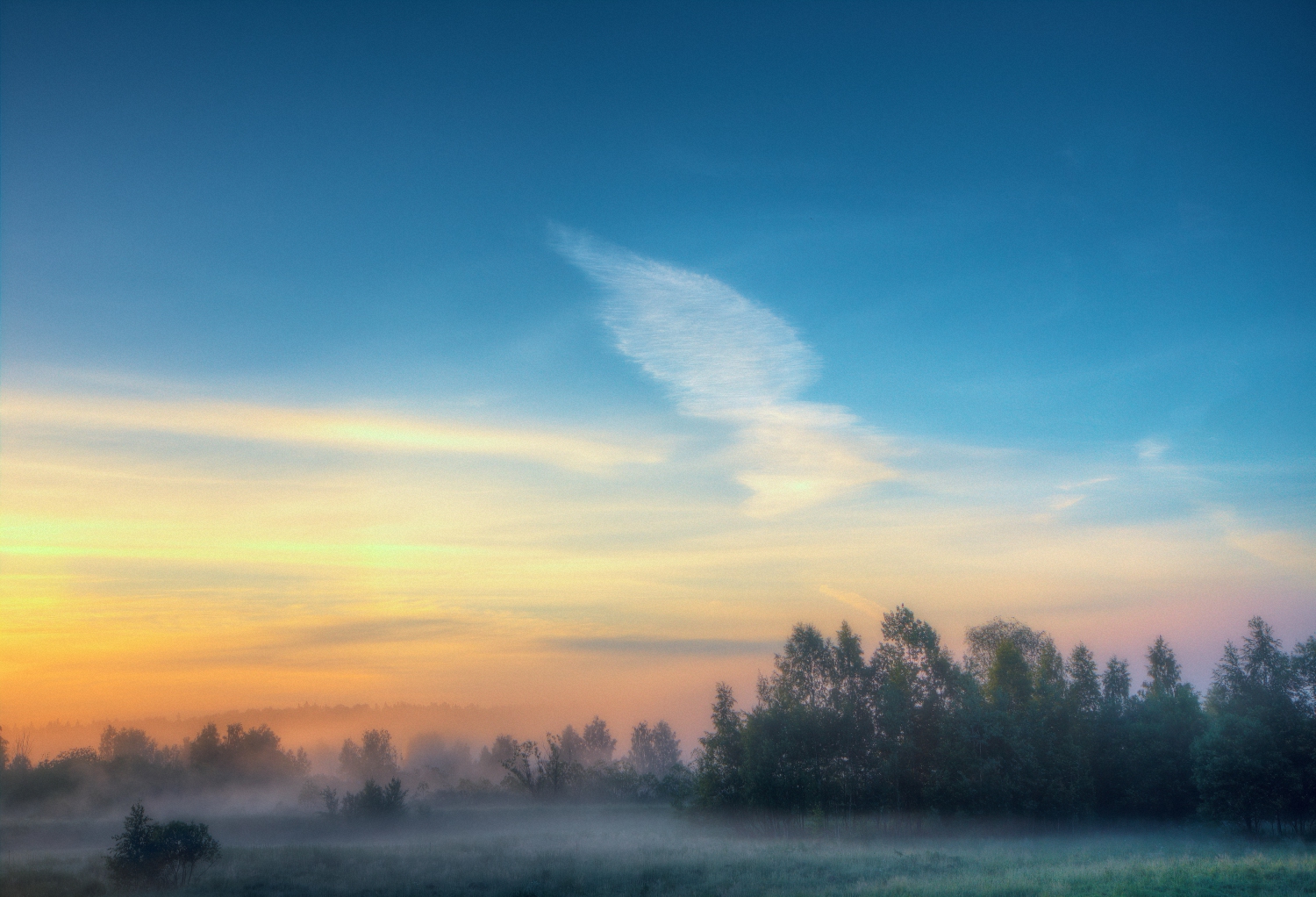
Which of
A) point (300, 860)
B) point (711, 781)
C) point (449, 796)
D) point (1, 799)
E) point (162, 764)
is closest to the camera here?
point (300, 860)

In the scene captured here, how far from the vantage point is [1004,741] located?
52.4m

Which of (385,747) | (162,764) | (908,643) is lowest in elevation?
(385,747)

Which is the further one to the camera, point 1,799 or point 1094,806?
point 1,799

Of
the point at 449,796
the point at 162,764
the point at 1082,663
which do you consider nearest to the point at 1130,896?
the point at 1082,663

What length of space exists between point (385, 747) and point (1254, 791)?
466 ft

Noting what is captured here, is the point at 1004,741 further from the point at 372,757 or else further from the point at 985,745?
the point at 372,757

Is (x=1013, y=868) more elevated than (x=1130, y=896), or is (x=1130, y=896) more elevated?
(x=1130, y=896)

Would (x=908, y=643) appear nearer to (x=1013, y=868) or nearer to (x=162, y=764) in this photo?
(x=1013, y=868)

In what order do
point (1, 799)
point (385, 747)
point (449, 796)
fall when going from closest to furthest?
point (1, 799) → point (449, 796) → point (385, 747)

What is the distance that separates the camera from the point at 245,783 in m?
99.4

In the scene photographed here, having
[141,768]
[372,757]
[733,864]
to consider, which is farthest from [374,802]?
[372,757]

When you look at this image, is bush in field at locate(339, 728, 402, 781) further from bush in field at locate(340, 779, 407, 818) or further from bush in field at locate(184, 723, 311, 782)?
bush in field at locate(340, 779, 407, 818)

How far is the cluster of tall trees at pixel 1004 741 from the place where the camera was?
46.9 meters

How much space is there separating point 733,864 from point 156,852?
2531 cm
